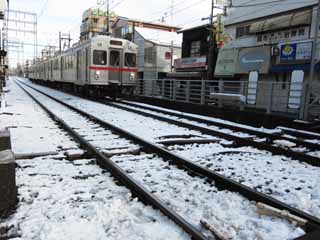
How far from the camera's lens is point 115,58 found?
16969 mm

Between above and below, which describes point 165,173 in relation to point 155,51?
below

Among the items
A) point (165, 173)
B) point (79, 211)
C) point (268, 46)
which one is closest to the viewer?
point (79, 211)

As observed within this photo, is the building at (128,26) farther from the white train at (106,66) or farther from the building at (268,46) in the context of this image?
the building at (268,46)

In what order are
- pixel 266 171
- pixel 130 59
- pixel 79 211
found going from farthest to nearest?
pixel 130 59 < pixel 266 171 < pixel 79 211

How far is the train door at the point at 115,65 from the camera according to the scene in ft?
55.1

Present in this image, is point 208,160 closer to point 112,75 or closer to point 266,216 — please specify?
point 266,216

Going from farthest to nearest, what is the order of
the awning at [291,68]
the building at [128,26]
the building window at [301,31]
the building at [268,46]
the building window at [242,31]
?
the building at [128,26] → the building window at [242,31] → the building window at [301,31] → the awning at [291,68] → the building at [268,46]

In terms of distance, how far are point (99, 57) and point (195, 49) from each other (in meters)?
10.6

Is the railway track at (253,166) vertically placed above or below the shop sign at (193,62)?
below

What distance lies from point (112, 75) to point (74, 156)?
475 inches

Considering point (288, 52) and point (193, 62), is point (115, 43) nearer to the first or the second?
point (193, 62)

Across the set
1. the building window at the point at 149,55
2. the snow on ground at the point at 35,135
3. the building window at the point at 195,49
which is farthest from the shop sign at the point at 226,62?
the snow on ground at the point at 35,135

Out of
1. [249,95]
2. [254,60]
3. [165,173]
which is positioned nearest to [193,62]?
[254,60]

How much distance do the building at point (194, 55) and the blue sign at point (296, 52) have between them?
6.60 m
